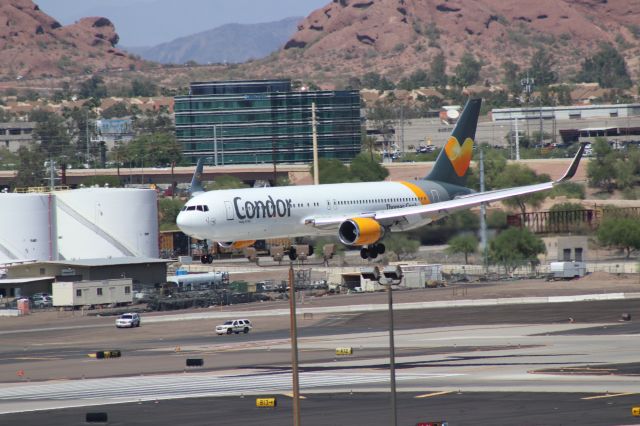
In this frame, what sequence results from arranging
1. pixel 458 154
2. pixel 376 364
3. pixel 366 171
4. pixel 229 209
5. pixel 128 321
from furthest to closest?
1. pixel 366 171
2. pixel 458 154
3. pixel 128 321
4. pixel 229 209
5. pixel 376 364

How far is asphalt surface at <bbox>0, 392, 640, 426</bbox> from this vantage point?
51.2 m

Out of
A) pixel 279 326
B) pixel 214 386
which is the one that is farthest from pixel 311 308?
pixel 214 386

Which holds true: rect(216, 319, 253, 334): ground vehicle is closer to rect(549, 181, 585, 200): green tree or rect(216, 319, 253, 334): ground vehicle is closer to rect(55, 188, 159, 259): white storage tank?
rect(55, 188, 159, 259): white storage tank

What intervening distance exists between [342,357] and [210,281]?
6099cm

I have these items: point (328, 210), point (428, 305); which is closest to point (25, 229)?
point (428, 305)

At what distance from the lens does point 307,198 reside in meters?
93.7

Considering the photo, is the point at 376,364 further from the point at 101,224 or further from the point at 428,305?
the point at 101,224

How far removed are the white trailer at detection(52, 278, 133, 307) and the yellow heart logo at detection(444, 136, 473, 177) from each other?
3373 centimetres

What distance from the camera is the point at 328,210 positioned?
3720 inches

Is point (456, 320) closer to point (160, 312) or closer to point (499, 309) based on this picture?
point (499, 309)

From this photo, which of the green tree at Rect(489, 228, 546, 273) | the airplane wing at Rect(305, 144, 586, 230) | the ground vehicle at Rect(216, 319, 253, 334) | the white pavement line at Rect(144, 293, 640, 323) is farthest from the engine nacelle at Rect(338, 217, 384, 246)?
the green tree at Rect(489, 228, 546, 273)

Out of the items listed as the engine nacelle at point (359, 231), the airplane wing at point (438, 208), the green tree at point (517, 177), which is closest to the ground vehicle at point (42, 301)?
the airplane wing at point (438, 208)

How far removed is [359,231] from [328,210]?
10.9ft

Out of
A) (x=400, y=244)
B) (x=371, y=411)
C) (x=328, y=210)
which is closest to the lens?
(x=371, y=411)
